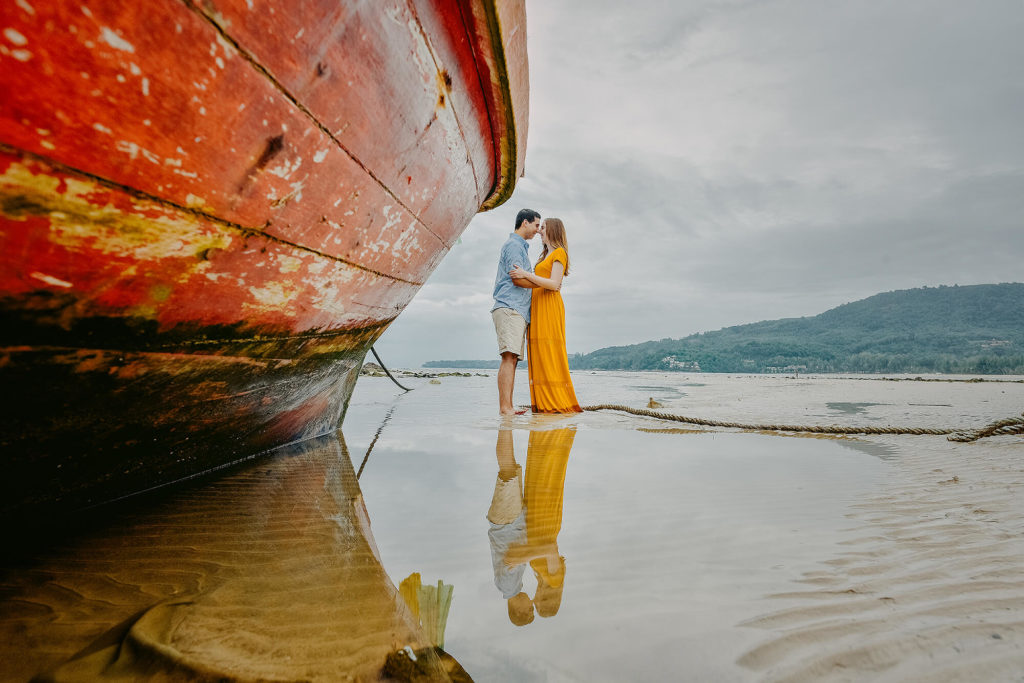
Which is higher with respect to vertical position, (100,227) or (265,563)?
(100,227)

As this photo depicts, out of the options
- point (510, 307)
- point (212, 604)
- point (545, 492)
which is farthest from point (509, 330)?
point (212, 604)

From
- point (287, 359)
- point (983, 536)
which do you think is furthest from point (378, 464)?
point (983, 536)

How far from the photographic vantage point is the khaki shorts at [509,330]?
15.8 feet

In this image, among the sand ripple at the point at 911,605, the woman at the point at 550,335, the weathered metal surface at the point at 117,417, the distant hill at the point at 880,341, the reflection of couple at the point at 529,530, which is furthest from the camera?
the distant hill at the point at 880,341

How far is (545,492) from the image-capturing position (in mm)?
1948

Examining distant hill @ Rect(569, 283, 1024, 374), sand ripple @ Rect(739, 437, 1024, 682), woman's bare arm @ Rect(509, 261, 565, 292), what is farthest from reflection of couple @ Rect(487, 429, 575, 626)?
distant hill @ Rect(569, 283, 1024, 374)

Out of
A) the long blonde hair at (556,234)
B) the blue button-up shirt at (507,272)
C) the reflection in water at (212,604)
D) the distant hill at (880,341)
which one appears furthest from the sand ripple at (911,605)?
the distant hill at (880,341)

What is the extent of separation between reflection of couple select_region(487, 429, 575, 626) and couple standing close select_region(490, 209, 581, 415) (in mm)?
2215

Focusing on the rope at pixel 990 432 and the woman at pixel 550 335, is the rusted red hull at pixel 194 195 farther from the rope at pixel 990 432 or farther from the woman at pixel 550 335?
the rope at pixel 990 432

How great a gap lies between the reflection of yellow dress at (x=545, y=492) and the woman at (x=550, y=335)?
1.66m

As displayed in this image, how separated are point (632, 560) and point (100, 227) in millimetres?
1548

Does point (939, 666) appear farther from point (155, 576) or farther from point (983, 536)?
point (155, 576)

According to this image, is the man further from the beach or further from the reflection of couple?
the beach

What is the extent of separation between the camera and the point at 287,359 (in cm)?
202
